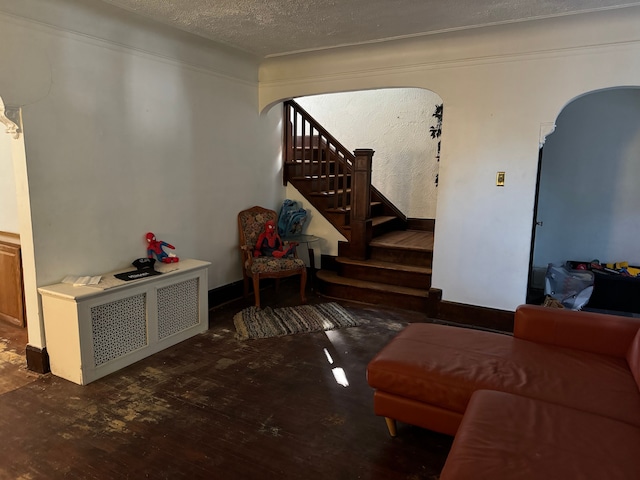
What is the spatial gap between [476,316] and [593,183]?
7.33 ft

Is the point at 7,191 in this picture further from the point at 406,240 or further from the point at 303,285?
the point at 406,240

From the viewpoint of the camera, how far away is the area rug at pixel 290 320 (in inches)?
146

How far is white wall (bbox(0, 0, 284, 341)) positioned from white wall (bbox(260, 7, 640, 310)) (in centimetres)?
132

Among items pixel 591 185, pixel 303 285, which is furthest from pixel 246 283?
pixel 591 185

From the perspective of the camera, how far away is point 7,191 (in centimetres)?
344

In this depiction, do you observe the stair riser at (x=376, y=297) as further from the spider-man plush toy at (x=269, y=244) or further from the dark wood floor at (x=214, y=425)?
the dark wood floor at (x=214, y=425)

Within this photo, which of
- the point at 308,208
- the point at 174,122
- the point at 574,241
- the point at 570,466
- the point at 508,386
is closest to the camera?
the point at 570,466

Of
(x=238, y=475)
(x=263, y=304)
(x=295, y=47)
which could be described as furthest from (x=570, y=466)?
(x=295, y=47)

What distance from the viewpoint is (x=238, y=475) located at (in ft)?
6.45

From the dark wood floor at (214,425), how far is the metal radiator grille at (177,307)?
0.21 meters

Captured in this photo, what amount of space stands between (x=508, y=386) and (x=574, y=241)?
11.9 ft

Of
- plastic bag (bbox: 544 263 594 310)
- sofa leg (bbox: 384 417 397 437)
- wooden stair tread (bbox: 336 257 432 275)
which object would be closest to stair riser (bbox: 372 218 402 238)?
wooden stair tread (bbox: 336 257 432 275)

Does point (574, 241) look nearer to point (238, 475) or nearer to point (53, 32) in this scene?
point (238, 475)

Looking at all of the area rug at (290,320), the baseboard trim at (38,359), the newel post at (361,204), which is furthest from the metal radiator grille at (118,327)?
the newel post at (361,204)
